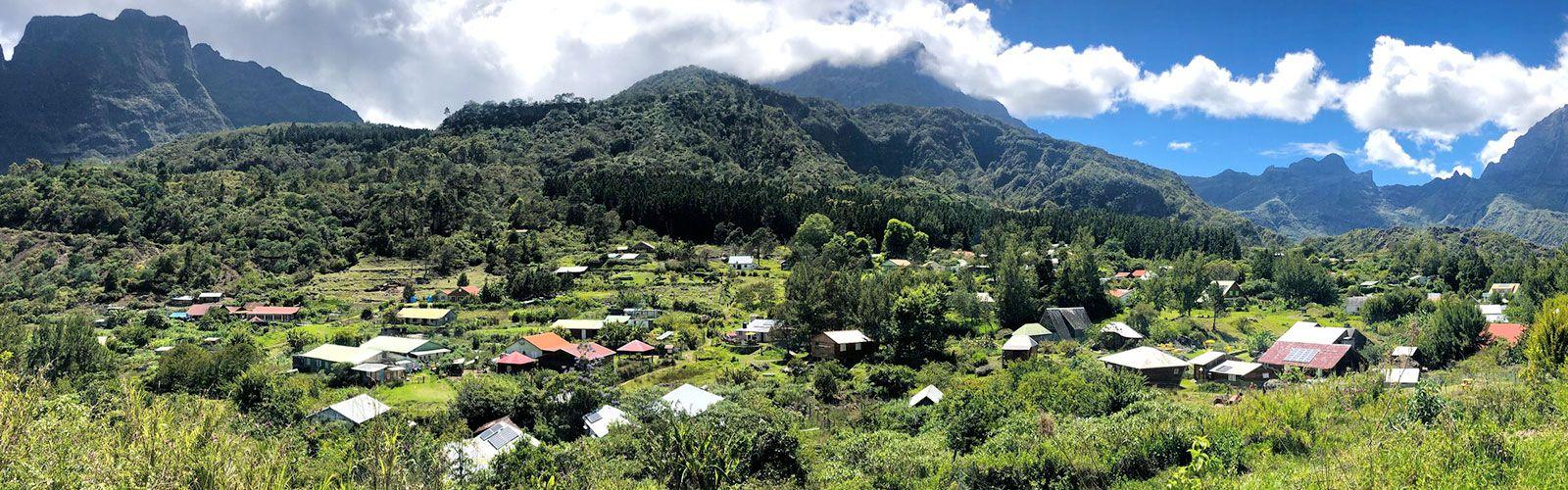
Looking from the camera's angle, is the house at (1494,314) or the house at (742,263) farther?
the house at (742,263)

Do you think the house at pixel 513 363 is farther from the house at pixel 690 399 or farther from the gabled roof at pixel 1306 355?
the gabled roof at pixel 1306 355

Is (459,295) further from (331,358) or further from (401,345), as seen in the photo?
(331,358)

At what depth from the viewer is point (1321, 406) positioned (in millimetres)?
16141

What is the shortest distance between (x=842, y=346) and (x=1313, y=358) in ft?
64.8

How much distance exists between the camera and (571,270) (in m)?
62.5

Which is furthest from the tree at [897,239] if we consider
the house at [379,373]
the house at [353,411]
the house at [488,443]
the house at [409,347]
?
the house at [353,411]

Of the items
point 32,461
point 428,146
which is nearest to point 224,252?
point 428,146

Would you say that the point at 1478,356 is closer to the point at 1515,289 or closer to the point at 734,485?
the point at 734,485

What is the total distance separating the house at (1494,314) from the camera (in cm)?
4419

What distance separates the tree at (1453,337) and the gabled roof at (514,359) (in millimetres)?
39211

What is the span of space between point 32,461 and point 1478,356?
4170cm

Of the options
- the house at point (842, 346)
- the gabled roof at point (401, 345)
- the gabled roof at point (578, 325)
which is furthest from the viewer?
the gabled roof at point (578, 325)

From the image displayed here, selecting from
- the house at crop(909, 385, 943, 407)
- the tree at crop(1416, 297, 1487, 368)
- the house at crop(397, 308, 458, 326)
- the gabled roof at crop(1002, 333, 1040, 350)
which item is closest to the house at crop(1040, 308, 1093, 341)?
the gabled roof at crop(1002, 333, 1040, 350)

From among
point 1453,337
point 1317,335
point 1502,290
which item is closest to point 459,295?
point 1317,335
